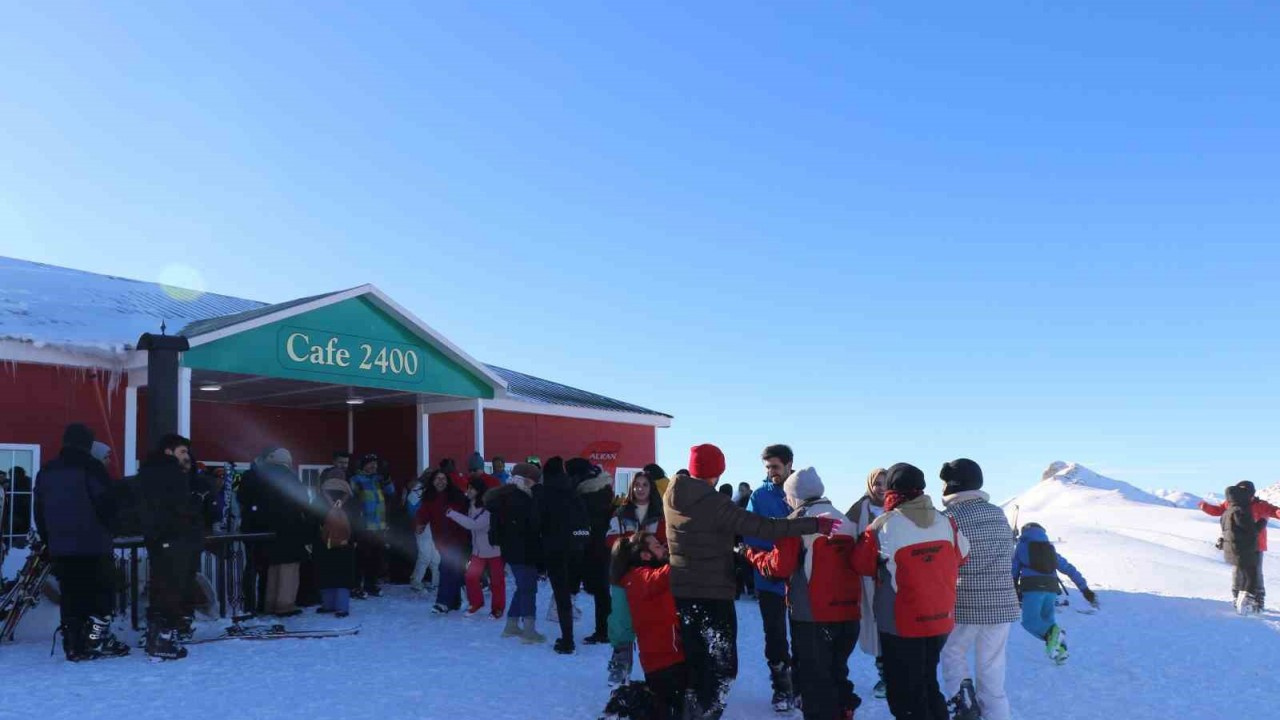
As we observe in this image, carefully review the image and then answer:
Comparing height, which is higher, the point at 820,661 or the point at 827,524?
the point at 827,524

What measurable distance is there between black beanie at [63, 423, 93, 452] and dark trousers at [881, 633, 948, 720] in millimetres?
6356

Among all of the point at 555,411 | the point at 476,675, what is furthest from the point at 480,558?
the point at 555,411

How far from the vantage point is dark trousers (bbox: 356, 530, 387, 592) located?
11456 millimetres

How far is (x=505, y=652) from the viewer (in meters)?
8.52

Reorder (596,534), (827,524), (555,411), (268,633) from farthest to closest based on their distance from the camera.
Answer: (555,411) < (596,534) < (268,633) < (827,524)

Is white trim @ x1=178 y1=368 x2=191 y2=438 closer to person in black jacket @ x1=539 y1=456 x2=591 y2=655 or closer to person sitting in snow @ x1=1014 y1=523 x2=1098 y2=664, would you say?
person in black jacket @ x1=539 y1=456 x2=591 y2=655

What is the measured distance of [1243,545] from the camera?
13.1 m

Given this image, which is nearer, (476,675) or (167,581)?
(476,675)

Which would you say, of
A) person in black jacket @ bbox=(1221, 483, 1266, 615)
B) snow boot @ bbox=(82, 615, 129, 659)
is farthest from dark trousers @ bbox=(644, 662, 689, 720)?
person in black jacket @ bbox=(1221, 483, 1266, 615)

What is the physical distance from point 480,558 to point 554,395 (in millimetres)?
9837

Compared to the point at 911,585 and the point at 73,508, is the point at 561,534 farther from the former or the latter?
the point at 911,585

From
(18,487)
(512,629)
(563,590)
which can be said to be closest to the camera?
(563,590)

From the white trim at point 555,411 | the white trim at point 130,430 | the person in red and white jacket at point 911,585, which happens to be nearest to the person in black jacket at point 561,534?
the person in red and white jacket at point 911,585

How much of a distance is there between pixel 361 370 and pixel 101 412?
2.95 m
